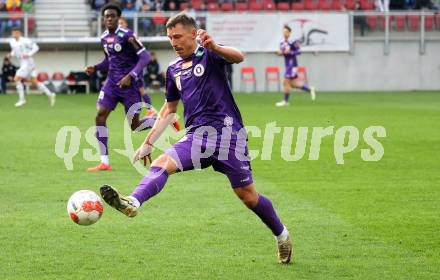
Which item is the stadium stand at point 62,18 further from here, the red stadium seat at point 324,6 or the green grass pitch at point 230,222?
the green grass pitch at point 230,222

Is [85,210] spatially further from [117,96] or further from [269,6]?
[269,6]

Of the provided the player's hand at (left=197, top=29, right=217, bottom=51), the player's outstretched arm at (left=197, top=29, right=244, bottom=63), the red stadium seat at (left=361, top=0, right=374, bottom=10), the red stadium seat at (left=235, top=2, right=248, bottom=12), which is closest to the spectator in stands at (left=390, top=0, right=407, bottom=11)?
the red stadium seat at (left=361, top=0, right=374, bottom=10)

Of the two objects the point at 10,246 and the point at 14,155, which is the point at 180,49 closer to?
the point at 10,246

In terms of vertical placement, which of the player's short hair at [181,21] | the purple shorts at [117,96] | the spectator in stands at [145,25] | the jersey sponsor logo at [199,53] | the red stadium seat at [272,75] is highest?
the player's short hair at [181,21]

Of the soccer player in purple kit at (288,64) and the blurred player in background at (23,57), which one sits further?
the blurred player in background at (23,57)

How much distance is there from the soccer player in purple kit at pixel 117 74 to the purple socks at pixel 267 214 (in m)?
7.26

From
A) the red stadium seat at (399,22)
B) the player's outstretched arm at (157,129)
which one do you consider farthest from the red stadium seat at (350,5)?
the player's outstretched arm at (157,129)

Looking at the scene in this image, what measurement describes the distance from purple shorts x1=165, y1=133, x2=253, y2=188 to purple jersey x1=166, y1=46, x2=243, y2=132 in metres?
0.14

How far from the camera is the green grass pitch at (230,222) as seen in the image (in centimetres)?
822

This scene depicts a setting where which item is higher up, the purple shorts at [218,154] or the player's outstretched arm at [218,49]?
the player's outstretched arm at [218,49]

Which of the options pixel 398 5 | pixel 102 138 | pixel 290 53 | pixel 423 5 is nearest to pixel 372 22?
pixel 398 5

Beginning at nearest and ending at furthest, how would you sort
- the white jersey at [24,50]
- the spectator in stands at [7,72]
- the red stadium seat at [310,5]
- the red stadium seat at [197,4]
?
the white jersey at [24,50] < the spectator in stands at [7,72] < the red stadium seat at [197,4] < the red stadium seat at [310,5]

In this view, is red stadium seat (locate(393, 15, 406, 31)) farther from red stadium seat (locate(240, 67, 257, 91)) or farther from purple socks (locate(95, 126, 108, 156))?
purple socks (locate(95, 126, 108, 156))

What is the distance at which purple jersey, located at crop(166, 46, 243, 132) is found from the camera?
328 inches
